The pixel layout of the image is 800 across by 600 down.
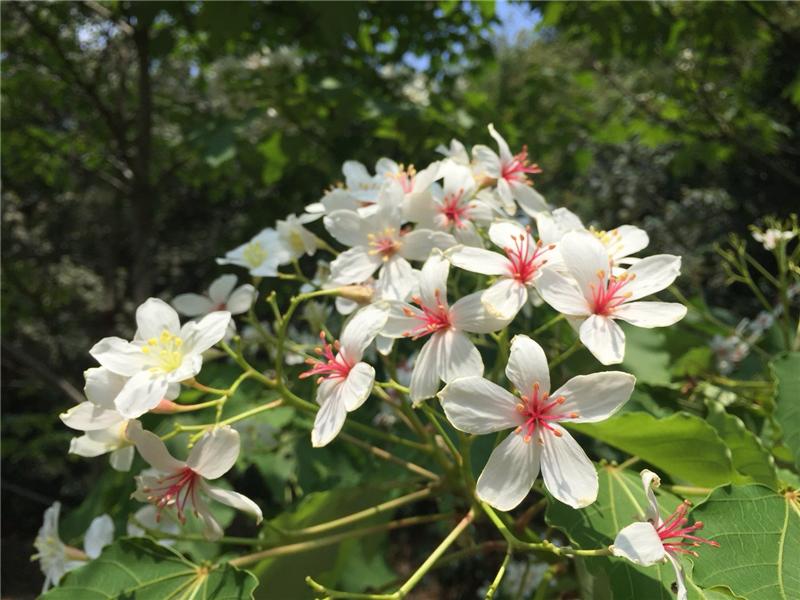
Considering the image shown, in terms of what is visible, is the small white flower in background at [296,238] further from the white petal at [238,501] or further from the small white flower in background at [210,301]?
the white petal at [238,501]

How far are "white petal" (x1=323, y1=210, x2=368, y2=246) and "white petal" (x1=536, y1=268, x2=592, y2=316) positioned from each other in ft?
1.20

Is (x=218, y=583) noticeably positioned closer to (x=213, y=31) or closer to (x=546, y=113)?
(x=213, y=31)

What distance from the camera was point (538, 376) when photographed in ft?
2.87

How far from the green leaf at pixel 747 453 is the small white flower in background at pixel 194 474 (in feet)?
2.65

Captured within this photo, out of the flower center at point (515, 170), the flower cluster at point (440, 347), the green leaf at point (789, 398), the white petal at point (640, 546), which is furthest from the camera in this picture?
the flower center at point (515, 170)

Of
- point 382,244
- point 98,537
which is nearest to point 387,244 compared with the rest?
point 382,244

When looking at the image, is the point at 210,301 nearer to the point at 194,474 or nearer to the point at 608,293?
the point at 194,474

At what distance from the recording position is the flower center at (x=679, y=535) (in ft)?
2.61

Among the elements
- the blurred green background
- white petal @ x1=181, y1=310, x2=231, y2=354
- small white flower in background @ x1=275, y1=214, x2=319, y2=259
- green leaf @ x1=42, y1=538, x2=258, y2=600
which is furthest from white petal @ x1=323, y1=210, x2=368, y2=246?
the blurred green background

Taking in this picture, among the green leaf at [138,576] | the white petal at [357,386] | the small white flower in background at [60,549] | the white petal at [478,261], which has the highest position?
the white petal at [478,261]

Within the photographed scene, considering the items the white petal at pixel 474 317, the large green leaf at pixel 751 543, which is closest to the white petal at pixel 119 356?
the white petal at pixel 474 317

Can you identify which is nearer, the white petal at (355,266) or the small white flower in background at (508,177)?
the white petal at (355,266)

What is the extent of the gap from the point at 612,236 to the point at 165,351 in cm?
78

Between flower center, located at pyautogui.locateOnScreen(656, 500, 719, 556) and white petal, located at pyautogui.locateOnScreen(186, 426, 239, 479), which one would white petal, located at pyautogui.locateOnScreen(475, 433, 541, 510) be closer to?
flower center, located at pyautogui.locateOnScreen(656, 500, 719, 556)
